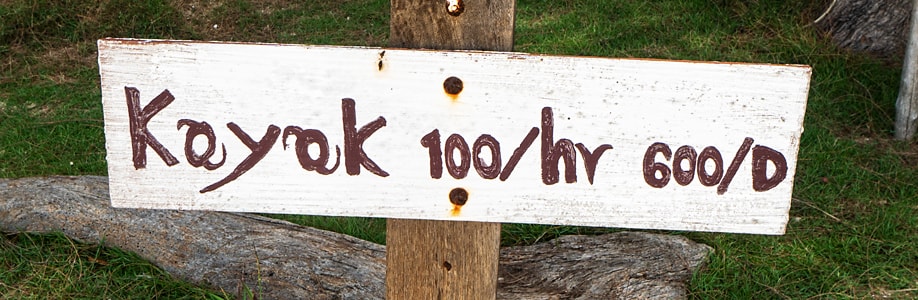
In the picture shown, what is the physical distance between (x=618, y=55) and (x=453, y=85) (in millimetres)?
3333

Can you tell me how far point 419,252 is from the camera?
5.62 ft

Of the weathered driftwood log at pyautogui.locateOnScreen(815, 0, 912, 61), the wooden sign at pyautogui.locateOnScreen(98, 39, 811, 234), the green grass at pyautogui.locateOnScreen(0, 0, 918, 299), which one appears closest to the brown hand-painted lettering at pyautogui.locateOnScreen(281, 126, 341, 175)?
the wooden sign at pyautogui.locateOnScreen(98, 39, 811, 234)

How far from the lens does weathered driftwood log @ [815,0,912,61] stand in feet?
15.3

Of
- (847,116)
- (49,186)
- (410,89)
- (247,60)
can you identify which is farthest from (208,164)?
(847,116)

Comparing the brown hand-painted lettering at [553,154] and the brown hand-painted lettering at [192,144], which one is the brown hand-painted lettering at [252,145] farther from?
the brown hand-painted lettering at [553,154]

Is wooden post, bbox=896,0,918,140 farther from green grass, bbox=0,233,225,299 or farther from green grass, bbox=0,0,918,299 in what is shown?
green grass, bbox=0,233,225,299

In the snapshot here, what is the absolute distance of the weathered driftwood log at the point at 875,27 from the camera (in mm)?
4652

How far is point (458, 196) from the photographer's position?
151 centimetres

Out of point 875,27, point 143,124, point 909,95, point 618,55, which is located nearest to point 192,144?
point 143,124

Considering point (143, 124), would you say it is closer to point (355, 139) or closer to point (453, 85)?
point (355, 139)

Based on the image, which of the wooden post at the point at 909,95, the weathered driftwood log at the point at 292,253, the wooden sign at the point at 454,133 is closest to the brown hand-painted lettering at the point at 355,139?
the wooden sign at the point at 454,133

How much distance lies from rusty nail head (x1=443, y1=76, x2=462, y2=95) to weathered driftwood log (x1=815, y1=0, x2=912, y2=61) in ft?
12.4

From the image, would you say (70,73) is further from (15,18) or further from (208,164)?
(208,164)

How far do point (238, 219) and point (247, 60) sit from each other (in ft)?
5.86
